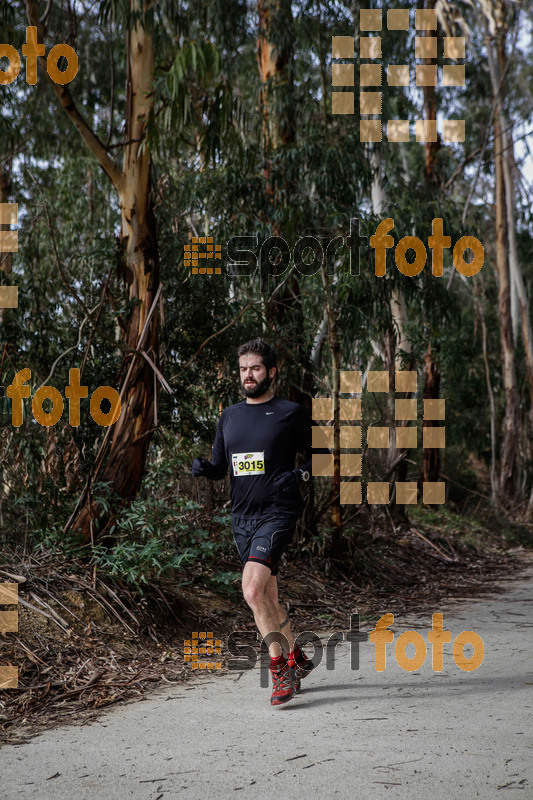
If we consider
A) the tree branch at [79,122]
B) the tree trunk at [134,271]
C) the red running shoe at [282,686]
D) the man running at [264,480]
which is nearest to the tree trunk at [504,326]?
the tree trunk at [134,271]

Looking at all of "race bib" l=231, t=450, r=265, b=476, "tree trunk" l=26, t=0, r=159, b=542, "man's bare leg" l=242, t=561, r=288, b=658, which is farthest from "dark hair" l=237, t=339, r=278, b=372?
"tree trunk" l=26, t=0, r=159, b=542

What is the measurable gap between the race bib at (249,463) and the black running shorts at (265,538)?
0.93 feet

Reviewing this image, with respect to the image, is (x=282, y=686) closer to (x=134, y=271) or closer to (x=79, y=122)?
(x=134, y=271)

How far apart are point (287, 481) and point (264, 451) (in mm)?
223

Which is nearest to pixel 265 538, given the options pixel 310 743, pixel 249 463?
pixel 249 463

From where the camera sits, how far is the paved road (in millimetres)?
3506

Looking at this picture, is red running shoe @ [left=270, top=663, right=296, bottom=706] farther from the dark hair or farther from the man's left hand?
the dark hair

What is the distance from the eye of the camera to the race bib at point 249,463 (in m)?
5.06

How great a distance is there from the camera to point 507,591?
9617 mm

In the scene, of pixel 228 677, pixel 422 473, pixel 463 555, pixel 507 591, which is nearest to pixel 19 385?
pixel 228 677

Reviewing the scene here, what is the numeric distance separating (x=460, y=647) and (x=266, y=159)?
5972mm

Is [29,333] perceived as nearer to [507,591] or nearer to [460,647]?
[460,647]

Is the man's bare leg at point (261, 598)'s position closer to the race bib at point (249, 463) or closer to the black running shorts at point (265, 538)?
the black running shorts at point (265, 538)

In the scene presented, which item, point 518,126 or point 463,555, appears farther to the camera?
point 518,126
